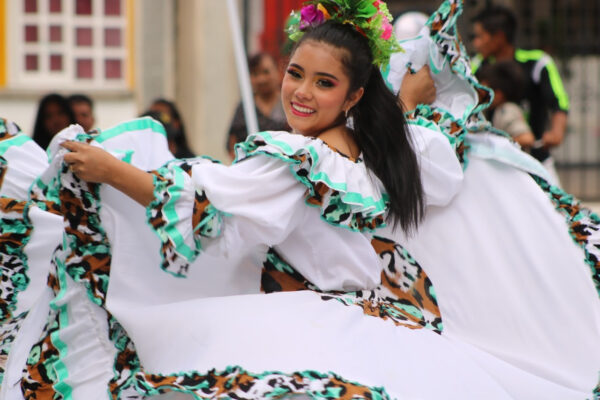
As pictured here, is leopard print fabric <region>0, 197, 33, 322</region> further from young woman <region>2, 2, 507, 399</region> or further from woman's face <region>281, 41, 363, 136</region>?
woman's face <region>281, 41, 363, 136</region>

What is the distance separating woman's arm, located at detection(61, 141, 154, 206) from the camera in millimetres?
2688

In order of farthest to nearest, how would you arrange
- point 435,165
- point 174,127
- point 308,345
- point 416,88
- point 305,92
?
point 174,127, point 416,88, point 435,165, point 305,92, point 308,345

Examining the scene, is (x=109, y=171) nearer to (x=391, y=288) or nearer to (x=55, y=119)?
(x=391, y=288)

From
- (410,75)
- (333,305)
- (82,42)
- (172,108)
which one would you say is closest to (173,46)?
(82,42)

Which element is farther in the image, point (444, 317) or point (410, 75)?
point (410, 75)

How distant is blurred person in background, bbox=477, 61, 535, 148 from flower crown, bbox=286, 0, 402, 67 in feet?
8.82

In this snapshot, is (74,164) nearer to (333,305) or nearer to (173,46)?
(333,305)

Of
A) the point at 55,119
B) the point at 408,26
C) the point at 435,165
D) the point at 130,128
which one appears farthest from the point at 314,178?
the point at 55,119

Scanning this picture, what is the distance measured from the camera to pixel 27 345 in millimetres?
2984

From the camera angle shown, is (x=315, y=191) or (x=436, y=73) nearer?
(x=315, y=191)

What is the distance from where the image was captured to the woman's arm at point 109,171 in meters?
2.69

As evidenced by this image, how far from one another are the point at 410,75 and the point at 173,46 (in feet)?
25.9

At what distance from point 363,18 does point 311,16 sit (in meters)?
0.16

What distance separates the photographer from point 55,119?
661 centimetres
